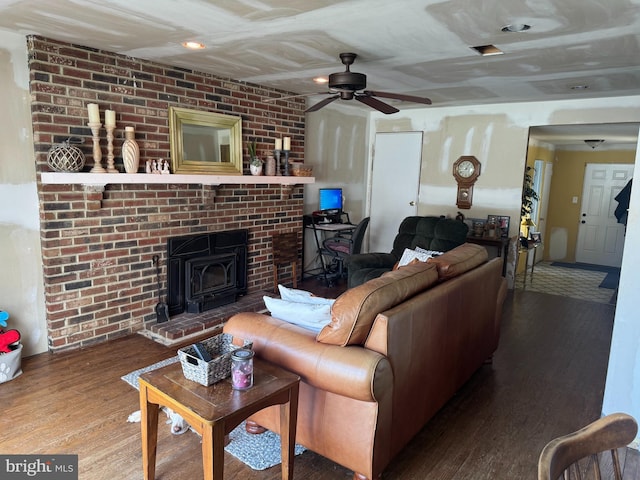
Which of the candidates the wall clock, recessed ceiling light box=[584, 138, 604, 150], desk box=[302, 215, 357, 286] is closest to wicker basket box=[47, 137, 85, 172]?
desk box=[302, 215, 357, 286]

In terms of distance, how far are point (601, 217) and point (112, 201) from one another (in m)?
7.67

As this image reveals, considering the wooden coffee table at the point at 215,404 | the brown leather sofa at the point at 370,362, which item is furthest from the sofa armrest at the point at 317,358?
the wooden coffee table at the point at 215,404

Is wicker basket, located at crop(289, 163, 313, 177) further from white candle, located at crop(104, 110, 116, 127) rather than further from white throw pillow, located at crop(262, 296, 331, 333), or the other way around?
white throw pillow, located at crop(262, 296, 331, 333)

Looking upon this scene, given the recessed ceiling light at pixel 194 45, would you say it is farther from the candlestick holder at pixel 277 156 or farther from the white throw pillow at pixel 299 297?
the white throw pillow at pixel 299 297

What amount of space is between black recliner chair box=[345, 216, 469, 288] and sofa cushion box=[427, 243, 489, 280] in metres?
1.28

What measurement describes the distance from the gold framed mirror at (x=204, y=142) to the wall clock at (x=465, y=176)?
2.96 m

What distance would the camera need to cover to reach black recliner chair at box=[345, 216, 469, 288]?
4.35 metres

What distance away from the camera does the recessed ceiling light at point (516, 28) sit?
2.54 metres

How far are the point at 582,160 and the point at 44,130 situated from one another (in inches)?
312

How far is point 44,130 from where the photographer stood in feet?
10.2

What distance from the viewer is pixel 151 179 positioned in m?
3.60

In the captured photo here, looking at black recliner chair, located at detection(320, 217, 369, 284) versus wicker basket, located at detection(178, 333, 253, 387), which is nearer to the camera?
wicker basket, located at detection(178, 333, 253, 387)

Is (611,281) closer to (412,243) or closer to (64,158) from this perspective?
(412,243)

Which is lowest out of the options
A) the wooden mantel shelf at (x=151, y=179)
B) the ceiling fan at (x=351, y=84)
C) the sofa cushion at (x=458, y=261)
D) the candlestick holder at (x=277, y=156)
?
the sofa cushion at (x=458, y=261)
